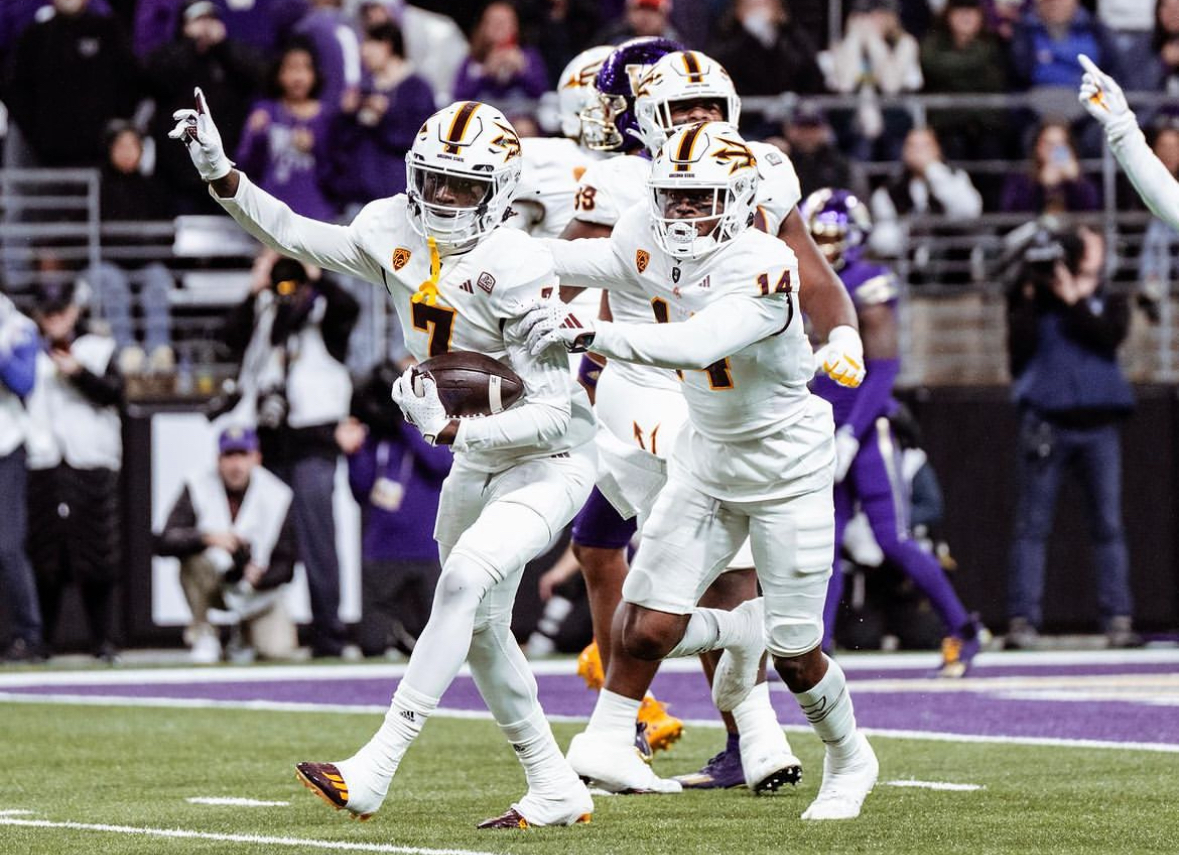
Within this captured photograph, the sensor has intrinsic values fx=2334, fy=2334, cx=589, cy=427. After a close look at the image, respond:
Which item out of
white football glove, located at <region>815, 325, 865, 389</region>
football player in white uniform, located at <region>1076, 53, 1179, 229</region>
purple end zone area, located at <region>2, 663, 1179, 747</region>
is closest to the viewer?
white football glove, located at <region>815, 325, 865, 389</region>

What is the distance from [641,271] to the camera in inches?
239

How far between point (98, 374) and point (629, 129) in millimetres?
5153

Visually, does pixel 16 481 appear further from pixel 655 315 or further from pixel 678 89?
pixel 655 315

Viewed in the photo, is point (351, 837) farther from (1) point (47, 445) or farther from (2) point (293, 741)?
(1) point (47, 445)

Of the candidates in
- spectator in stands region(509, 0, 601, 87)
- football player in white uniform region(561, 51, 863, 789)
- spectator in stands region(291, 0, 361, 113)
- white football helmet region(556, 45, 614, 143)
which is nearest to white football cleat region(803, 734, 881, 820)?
football player in white uniform region(561, 51, 863, 789)

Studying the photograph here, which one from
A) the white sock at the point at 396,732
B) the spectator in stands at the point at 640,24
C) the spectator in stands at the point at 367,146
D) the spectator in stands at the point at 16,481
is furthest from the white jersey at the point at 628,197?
the spectator in stands at the point at 367,146

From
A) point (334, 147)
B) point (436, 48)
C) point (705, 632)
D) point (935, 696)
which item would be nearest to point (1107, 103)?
point (705, 632)

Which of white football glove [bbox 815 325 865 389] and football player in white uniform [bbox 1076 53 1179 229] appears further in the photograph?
football player in white uniform [bbox 1076 53 1179 229]

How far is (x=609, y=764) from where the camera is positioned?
6488 mm

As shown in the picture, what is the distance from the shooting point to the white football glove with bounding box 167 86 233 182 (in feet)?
19.0

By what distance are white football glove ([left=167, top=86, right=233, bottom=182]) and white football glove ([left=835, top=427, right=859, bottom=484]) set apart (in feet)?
15.2

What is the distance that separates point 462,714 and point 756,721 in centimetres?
285

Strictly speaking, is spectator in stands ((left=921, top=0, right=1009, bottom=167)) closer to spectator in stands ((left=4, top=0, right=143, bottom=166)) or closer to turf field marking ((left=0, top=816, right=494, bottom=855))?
spectator in stands ((left=4, top=0, right=143, bottom=166))

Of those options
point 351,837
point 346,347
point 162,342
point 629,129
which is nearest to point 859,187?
point 346,347
